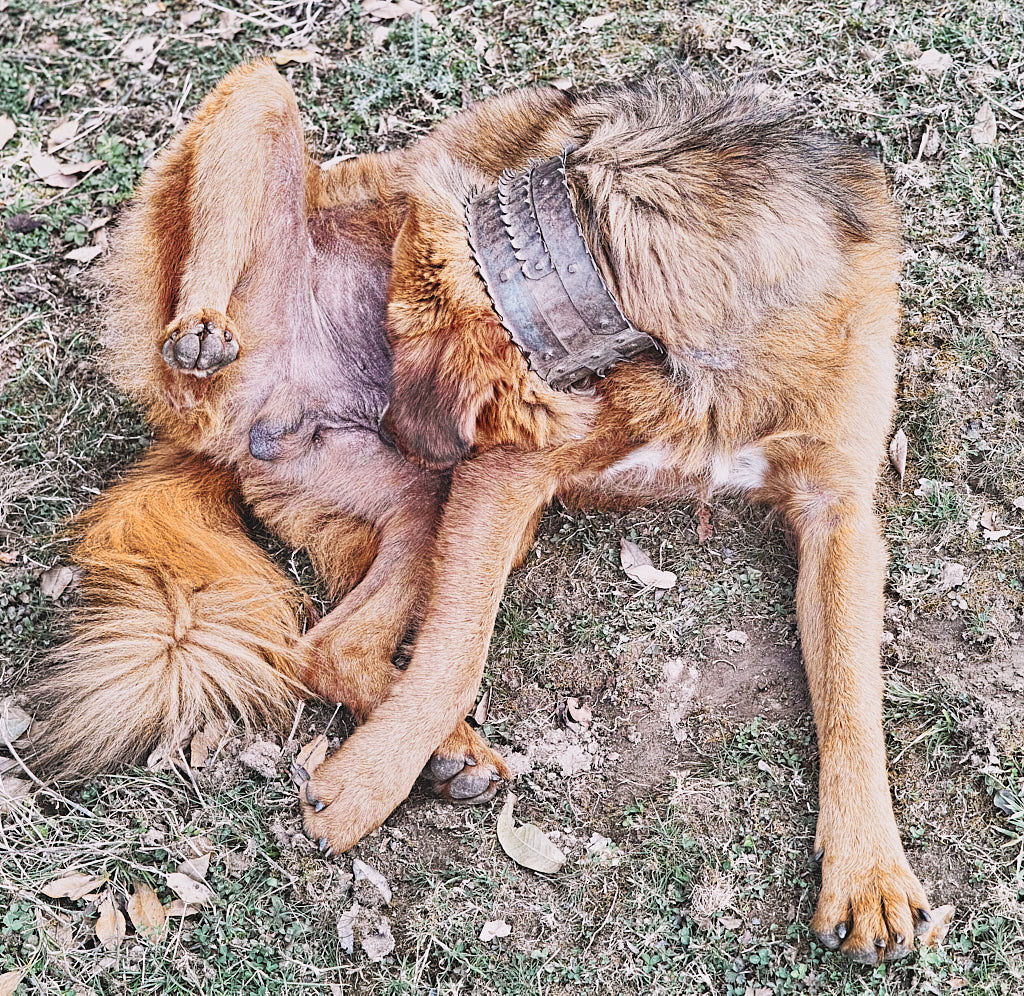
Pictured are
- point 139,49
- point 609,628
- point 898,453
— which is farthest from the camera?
point 139,49

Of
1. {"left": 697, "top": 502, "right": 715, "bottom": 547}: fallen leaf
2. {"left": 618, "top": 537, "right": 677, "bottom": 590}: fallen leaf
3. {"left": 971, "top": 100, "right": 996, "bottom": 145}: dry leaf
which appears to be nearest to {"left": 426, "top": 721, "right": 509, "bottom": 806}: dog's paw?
{"left": 618, "top": 537, "right": 677, "bottom": 590}: fallen leaf

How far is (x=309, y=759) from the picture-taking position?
11.5 feet

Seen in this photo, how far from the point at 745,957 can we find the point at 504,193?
2.60 m

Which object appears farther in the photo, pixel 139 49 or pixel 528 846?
pixel 139 49

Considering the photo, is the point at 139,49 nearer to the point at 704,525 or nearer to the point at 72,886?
the point at 704,525

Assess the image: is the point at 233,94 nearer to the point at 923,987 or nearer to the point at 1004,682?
the point at 1004,682

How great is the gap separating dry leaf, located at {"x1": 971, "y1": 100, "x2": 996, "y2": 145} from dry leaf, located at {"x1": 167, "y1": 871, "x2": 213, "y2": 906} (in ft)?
14.5

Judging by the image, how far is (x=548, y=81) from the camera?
16.7 ft

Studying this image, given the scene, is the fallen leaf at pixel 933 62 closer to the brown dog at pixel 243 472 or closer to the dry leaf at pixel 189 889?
→ the brown dog at pixel 243 472

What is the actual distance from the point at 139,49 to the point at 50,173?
88cm

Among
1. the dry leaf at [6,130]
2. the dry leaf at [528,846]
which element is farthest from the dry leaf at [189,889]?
the dry leaf at [6,130]

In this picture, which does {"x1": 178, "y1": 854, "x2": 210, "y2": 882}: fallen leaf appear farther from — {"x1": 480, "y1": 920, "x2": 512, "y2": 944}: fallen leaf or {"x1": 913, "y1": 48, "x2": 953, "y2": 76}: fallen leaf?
{"x1": 913, "y1": 48, "x2": 953, "y2": 76}: fallen leaf

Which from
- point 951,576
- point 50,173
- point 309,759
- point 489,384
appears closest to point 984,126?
point 951,576

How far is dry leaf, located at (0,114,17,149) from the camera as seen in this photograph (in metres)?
5.13
